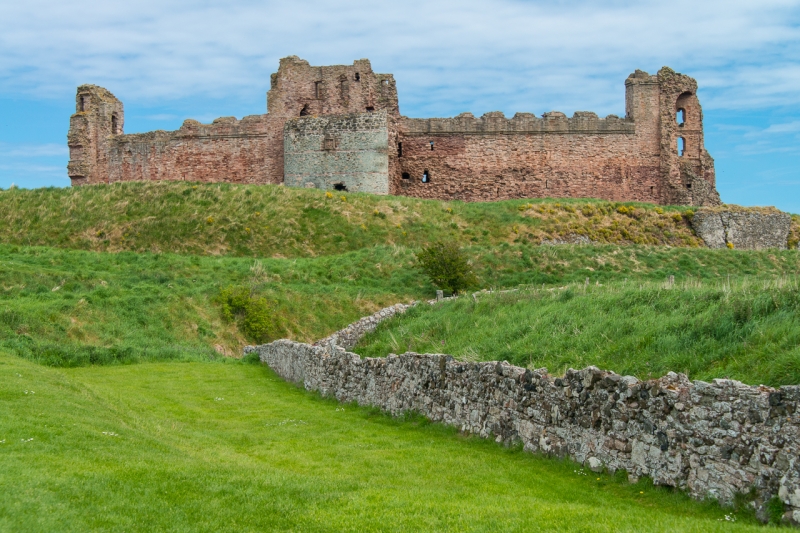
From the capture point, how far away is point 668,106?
2007 inches

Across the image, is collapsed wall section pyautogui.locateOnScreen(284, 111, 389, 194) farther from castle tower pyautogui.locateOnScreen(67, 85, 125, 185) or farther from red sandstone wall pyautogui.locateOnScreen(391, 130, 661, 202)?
castle tower pyautogui.locateOnScreen(67, 85, 125, 185)

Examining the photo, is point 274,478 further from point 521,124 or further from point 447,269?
point 521,124

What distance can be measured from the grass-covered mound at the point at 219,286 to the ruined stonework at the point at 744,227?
20.2 feet

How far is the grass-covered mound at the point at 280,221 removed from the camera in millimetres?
38812

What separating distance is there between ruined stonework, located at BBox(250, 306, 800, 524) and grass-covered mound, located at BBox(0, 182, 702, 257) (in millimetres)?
24675

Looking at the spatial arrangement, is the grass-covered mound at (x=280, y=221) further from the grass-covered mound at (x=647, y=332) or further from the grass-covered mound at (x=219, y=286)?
the grass-covered mound at (x=647, y=332)

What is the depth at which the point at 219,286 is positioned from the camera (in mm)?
29188

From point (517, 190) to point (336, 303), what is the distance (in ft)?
79.0

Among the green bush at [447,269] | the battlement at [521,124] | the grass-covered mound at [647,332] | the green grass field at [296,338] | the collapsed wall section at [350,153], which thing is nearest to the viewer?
the green grass field at [296,338]

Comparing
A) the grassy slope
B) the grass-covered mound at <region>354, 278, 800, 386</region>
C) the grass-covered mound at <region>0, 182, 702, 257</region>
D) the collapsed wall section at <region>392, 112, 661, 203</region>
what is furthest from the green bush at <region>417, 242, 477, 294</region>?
the collapsed wall section at <region>392, 112, 661, 203</region>

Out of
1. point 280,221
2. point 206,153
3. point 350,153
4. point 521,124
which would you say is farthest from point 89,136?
point 521,124

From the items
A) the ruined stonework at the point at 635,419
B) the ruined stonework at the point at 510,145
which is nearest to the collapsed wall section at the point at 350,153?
the ruined stonework at the point at 510,145

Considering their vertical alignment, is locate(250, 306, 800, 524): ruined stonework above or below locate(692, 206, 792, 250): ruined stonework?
below

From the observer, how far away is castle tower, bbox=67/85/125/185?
52469mm
